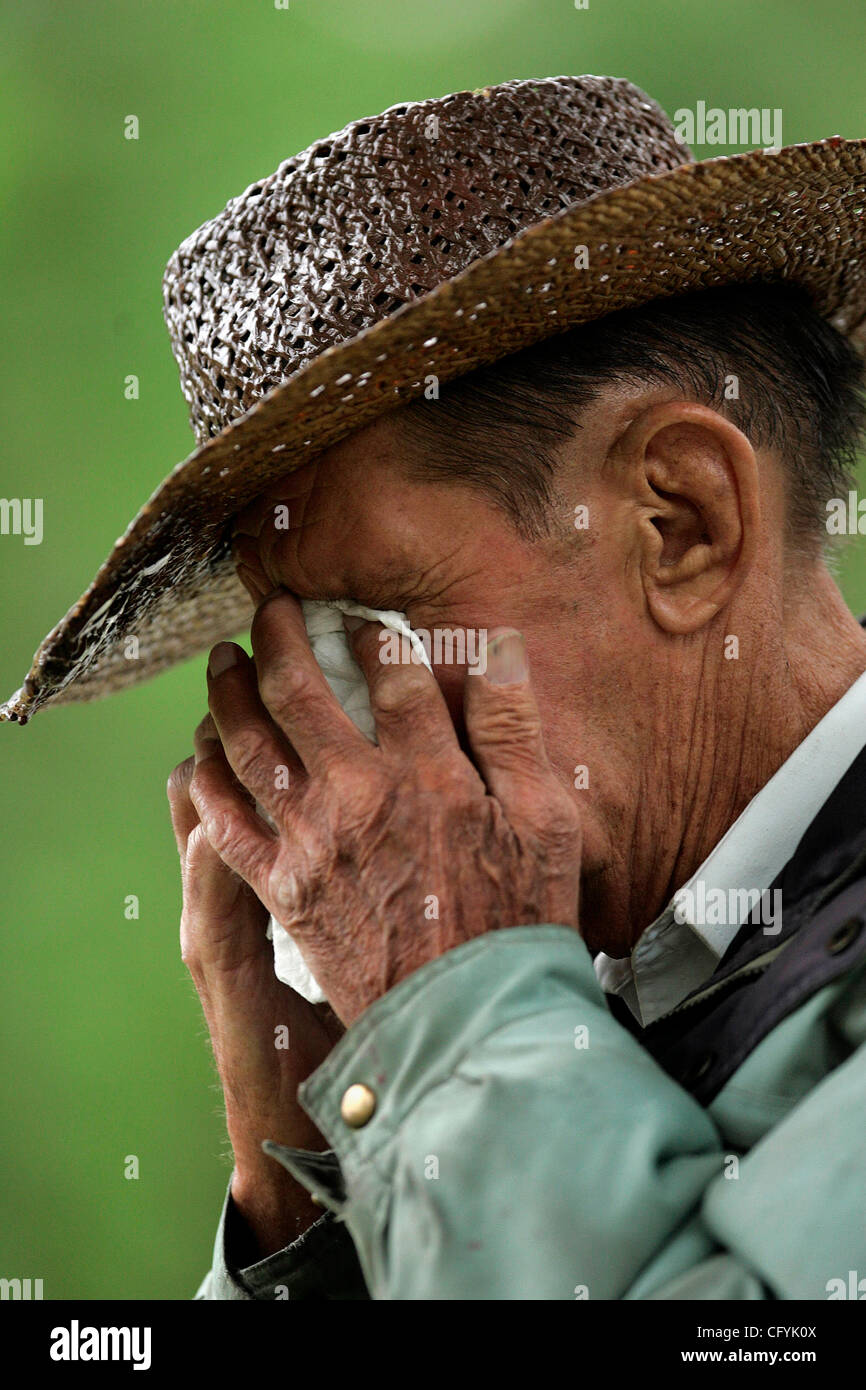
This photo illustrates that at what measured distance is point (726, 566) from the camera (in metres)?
1.40

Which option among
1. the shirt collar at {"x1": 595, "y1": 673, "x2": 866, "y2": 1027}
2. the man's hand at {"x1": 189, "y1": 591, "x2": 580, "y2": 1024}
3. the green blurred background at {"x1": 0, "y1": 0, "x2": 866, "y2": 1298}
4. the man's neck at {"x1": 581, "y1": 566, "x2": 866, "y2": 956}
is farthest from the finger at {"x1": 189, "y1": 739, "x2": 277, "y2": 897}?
the green blurred background at {"x1": 0, "y1": 0, "x2": 866, "y2": 1298}

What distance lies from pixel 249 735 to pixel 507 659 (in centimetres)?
30

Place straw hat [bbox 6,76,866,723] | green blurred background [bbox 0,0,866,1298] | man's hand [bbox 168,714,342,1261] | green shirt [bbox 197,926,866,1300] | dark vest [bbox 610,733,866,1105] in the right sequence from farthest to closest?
1. green blurred background [bbox 0,0,866,1298]
2. man's hand [bbox 168,714,342,1261]
3. straw hat [bbox 6,76,866,723]
4. dark vest [bbox 610,733,866,1105]
5. green shirt [bbox 197,926,866,1300]

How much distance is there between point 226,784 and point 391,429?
453 mm

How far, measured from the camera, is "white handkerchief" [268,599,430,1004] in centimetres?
137

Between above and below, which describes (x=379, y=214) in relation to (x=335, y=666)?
above

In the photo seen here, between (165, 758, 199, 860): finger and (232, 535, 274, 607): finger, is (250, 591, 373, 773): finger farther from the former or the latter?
(165, 758, 199, 860): finger

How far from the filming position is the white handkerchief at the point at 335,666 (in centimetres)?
137

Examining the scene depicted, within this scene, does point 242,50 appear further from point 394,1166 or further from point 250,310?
point 394,1166

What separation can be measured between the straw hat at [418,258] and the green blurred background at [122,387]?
7.90 ft

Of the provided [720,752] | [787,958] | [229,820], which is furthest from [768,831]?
[229,820]

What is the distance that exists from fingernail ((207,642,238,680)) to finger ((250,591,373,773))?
2.9 inches

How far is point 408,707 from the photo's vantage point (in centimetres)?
131

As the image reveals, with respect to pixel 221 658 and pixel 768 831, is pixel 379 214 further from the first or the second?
pixel 768 831
